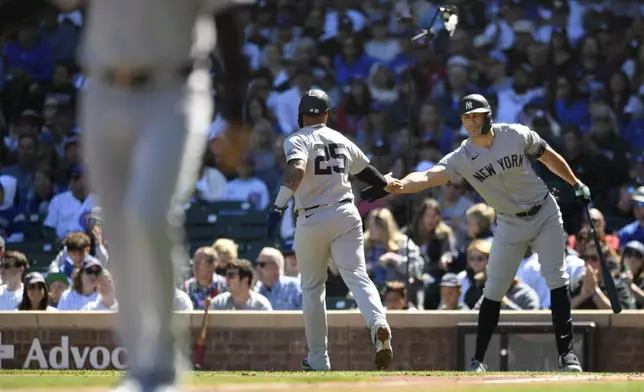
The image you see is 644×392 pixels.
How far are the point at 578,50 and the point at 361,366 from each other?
6.71m

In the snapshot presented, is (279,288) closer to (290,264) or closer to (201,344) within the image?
(290,264)

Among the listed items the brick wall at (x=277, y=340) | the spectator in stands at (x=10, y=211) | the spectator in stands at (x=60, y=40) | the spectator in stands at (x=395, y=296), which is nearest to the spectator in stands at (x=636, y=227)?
the brick wall at (x=277, y=340)

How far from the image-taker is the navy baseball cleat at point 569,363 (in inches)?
391

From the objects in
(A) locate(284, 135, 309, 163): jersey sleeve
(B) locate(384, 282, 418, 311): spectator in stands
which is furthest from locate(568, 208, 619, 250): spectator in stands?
(A) locate(284, 135, 309, 163): jersey sleeve

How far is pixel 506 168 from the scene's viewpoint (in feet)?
32.8

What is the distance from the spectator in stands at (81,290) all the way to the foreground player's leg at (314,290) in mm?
3404

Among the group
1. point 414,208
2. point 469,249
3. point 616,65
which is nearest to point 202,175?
point 414,208

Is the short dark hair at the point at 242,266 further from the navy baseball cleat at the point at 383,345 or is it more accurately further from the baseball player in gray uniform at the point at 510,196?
the navy baseball cleat at the point at 383,345

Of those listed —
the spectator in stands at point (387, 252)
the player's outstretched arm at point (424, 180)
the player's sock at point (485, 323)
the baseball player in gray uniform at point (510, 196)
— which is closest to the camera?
the baseball player in gray uniform at point (510, 196)

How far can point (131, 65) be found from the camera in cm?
412

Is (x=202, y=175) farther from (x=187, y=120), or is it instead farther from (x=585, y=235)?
(x=187, y=120)

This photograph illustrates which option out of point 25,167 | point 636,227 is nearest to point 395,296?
point 636,227

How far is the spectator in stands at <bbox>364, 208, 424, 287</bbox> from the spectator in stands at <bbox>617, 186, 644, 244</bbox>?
2.31 meters

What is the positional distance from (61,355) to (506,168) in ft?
14.9
